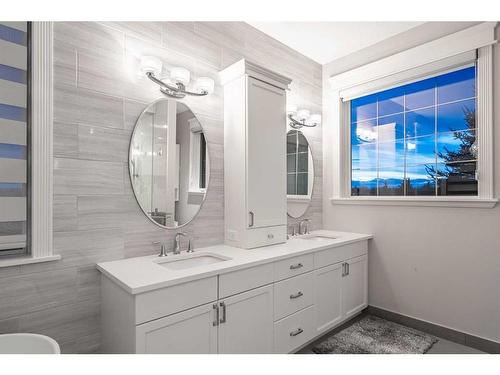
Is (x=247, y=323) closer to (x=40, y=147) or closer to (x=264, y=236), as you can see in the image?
(x=264, y=236)

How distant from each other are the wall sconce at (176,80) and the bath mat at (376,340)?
7.08 feet

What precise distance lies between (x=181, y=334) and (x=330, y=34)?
9.10 feet

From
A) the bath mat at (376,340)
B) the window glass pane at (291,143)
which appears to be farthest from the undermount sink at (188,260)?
the window glass pane at (291,143)

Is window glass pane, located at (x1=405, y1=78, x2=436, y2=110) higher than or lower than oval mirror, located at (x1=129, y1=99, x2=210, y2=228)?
higher

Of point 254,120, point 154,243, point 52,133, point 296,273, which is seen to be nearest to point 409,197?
point 296,273

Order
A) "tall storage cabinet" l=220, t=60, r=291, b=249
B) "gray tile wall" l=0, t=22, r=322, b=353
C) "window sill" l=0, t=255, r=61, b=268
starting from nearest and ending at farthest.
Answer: "window sill" l=0, t=255, r=61, b=268
"gray tile wall" l=0, t=22, r=322, b=353
"tall storage cabinet" l=220, t=60, r=291, b=249

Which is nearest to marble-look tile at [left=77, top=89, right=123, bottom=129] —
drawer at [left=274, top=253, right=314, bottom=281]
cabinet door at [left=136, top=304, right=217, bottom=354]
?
cabinet door at [left=136, top=304, right=217, bottom=354]

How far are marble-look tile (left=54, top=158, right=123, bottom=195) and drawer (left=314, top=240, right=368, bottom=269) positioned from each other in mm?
1548

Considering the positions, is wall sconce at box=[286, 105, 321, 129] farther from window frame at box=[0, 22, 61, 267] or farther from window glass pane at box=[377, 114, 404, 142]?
window frame at box=[0, 22, 61, 267]

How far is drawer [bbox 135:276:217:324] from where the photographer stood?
139cm

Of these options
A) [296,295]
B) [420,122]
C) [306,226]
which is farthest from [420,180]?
[296,295]

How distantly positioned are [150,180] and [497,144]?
2.59 m

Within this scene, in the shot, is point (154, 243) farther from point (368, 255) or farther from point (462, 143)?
point (462, 143)

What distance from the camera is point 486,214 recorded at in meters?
2.29
